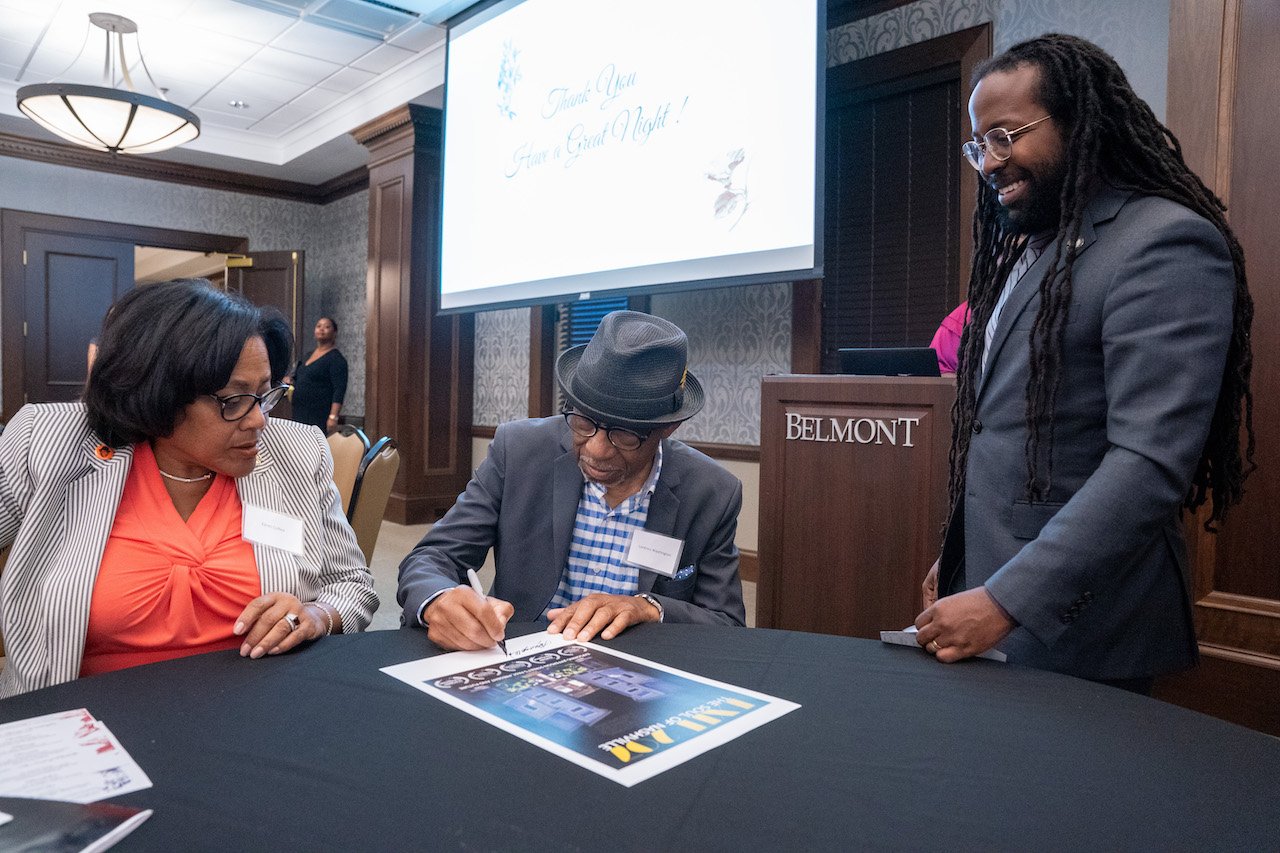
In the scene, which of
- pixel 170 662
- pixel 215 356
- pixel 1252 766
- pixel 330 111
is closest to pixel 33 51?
pixel 330 111

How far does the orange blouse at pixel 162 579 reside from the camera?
1.24 m

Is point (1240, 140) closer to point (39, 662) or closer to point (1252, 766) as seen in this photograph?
point (1252, 766)

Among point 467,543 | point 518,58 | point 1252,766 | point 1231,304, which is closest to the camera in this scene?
point 1252,766

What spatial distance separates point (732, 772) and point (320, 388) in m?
6.44

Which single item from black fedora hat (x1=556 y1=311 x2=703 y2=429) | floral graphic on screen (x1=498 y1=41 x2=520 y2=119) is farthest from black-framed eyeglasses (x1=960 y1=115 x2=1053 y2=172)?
floral graphic on screen (x1=498 y1=41 x2=520 y2=119)

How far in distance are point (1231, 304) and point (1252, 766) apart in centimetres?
64

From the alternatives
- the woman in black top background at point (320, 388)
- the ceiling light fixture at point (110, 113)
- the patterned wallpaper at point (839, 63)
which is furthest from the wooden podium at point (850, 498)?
the woman in black top background at point (320, 388)

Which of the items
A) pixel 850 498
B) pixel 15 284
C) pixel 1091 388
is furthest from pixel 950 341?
pixel 15 284

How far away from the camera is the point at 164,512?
134 cm

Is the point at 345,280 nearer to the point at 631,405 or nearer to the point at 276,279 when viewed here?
the point at 276,279

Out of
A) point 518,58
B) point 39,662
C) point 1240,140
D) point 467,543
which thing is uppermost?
point 518,58

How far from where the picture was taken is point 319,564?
1430mm

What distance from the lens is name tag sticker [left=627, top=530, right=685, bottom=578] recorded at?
130cm

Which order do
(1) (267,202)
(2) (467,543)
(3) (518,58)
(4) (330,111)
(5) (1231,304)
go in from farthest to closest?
1. (1) (267,202)
2. (4) (330,111)
3. (3) (518,58)
4. (2) (467,543)
5. (5) (1231,304)
